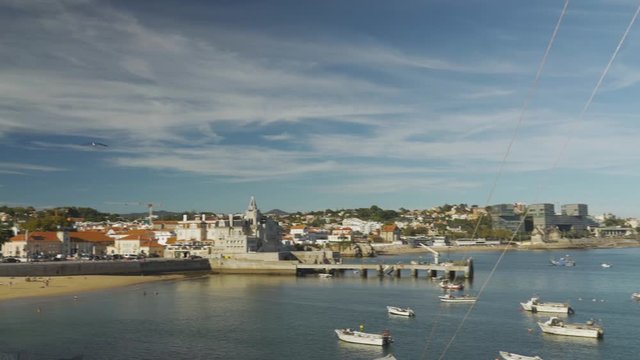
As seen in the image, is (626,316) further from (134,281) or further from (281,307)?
(134,281)

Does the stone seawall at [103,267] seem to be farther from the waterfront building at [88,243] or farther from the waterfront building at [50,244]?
the waterfront building at [88,243]

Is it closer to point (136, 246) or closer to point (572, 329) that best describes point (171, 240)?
point (136, 246)

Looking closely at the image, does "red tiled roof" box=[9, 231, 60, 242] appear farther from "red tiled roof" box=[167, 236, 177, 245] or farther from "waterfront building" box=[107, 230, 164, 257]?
"red tiled roof" box=[167, 236, 177, 245]

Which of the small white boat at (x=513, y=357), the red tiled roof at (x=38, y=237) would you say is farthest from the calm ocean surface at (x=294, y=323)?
the red tiled roof at (x=38, y=237)

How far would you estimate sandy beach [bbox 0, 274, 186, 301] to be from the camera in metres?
73.8

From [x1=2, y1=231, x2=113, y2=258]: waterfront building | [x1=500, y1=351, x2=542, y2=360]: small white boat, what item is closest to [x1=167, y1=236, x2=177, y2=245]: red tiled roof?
[x1=2, y1=231, x2=113, y2=258]: waterfront building

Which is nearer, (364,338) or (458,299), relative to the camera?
(364,338)

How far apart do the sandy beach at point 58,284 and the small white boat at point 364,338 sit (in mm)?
42874

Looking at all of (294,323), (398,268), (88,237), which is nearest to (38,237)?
(88,237)

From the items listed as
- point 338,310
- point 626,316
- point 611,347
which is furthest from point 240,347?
point 626,316

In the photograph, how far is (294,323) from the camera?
5491cm

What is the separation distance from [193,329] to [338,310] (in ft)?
56.5

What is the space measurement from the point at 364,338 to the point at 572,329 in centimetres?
1780

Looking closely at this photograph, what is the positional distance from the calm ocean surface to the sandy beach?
4254 mm
